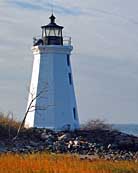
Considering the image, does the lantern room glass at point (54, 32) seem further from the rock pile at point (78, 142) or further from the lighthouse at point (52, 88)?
the rock pile at point (78, 142)

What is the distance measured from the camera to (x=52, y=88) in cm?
3822

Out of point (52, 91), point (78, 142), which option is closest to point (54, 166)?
point (78, 142)

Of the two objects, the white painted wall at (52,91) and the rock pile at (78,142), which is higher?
the white painted wall at (52,91)

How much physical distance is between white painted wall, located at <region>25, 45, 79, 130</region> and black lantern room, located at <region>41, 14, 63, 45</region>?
14.4 inches

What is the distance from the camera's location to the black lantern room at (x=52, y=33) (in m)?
38.4

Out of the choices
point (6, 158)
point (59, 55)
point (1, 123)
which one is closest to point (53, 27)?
point (59, 55)

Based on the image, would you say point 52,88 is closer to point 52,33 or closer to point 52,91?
point 52,91

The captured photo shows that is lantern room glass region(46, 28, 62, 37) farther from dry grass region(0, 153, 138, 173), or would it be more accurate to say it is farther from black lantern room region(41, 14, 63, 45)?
dry grass region(0, 153, 138, 173)

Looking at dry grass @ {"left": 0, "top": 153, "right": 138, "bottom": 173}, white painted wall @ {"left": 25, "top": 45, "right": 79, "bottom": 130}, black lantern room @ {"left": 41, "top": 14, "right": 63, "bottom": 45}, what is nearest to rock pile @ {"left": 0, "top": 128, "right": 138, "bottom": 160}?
white painted wall @ {"left": 25, "top": 45, "right": 79, "bottom": 130}

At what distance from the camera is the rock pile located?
29.8m

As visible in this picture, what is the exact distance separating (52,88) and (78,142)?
6.08 metres

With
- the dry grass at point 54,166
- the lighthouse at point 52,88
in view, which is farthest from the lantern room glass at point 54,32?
the dry grass at point 54,166

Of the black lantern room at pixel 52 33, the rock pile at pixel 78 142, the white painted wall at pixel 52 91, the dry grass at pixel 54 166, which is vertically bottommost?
the dry grass at pixel 54 166

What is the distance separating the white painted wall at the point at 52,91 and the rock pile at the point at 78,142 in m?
1.26
